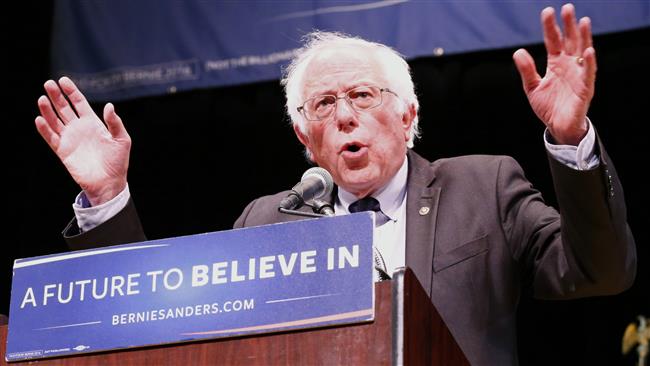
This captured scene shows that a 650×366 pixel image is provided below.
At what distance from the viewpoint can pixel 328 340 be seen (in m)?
1.67

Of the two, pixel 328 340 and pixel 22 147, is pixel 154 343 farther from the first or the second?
pixel 22 147

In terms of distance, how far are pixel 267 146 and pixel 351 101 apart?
2112 millimetres

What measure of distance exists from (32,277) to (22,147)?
313cm

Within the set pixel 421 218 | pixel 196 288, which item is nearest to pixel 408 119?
pixel 421 218

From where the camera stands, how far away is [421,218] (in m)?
2.59

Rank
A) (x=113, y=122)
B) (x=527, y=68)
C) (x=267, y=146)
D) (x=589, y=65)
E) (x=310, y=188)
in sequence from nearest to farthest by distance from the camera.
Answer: (x=589, y=65) < (x=527, y=68) < (x=310, y=188) < (x=113, y=122) < (x=267, y=146)

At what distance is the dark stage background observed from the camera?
14.1 feet

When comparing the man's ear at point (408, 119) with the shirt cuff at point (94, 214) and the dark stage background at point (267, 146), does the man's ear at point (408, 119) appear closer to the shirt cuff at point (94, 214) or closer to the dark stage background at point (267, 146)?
the shirt cuff at point (94, 214)

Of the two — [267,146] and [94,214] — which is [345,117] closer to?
[94,214]

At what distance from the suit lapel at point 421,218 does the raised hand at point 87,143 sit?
A: 2.14ft

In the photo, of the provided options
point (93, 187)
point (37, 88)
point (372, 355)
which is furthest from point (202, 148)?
point (372, 355)

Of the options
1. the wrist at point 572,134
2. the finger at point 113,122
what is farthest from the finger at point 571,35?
the finger at point 113,122

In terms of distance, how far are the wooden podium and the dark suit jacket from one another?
551 millimetres

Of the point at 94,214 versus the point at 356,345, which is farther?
the point at 94,214
